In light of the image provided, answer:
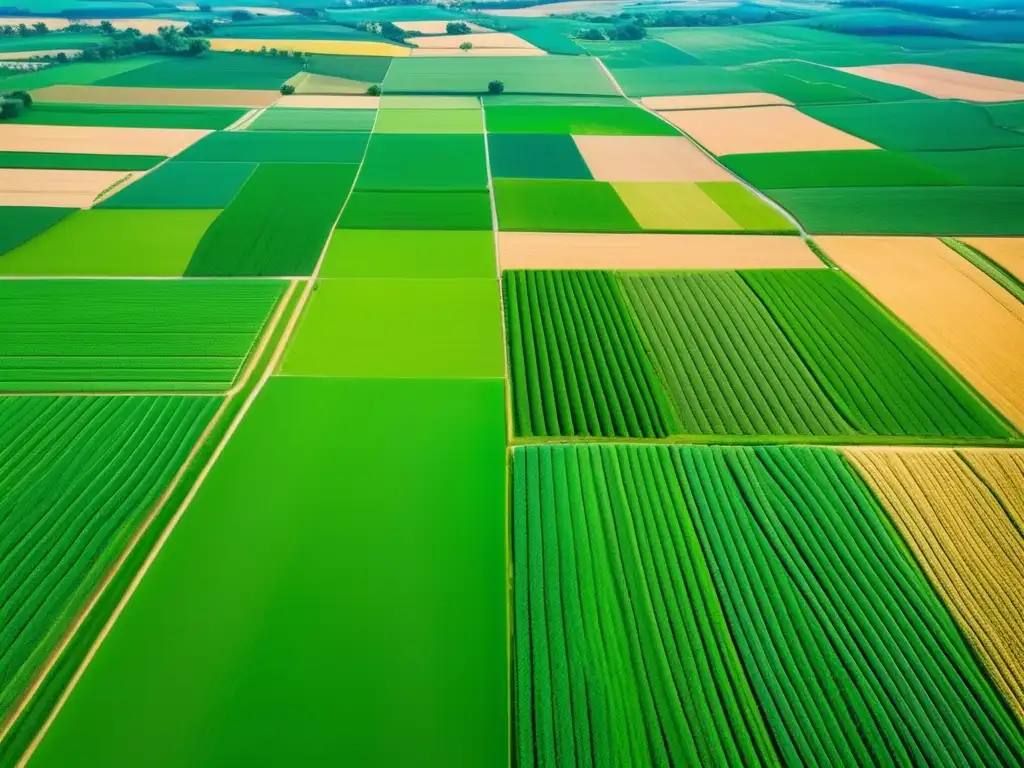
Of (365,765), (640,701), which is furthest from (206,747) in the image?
(640,701)

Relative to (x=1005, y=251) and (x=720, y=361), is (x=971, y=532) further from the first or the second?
(x=1005, y=251)

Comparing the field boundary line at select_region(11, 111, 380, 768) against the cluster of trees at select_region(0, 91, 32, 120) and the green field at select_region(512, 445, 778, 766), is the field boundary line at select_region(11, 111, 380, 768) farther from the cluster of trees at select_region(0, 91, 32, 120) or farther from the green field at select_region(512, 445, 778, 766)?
the cluster of trees at select_region(0, 91, 32, 120)

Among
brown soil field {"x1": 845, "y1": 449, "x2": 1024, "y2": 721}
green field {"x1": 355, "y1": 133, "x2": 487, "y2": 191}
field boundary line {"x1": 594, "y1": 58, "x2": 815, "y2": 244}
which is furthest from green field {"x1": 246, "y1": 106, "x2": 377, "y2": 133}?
brown soil field {"x1": 845, "y1": 449, "x2": 1024, "y2": 721}

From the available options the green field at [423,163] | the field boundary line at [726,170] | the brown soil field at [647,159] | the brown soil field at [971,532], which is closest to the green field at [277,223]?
the green field at [423,163]

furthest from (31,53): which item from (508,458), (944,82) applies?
(944,82)

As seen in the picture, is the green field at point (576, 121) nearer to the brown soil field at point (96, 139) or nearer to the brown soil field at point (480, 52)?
the brown soil field at point (96, 139)

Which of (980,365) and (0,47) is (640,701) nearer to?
(980,365)

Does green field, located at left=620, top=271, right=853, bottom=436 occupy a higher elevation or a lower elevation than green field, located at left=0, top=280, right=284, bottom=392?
lower
